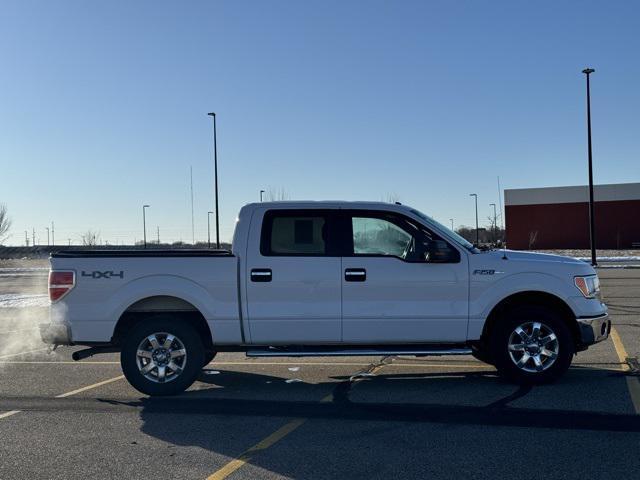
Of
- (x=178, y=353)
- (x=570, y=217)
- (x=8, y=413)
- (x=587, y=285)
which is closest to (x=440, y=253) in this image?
(x=587, y=285)

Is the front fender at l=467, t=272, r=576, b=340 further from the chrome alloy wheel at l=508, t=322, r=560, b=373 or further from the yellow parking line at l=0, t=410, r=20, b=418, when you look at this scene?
the yellow parking line at l=0, t=410, r=20, b=418

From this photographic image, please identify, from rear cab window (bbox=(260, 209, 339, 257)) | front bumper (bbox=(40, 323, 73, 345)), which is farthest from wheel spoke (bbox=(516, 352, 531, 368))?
front bumper (bbox=(40, 323, 73, 345))

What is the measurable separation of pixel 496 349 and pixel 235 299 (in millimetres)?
2877

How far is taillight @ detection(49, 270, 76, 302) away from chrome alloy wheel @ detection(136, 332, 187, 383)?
986 millimetres

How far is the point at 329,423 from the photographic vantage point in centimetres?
604

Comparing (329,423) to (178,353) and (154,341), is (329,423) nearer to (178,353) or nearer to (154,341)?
(178,353)

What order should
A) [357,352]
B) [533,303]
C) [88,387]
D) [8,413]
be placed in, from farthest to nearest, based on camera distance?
[88,387], [533,303], [357,352], [8,413]

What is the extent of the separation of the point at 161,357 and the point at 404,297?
2701 millimetres

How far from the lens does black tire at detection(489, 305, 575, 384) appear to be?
737cm

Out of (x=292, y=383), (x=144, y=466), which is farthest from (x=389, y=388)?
(x=144, y=466)

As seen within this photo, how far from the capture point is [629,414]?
19.9 feet

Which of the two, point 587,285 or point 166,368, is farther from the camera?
point 587,285

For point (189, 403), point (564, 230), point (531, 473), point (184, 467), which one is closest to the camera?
point (531, 473)

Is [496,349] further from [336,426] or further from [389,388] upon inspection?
[336,426]
